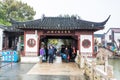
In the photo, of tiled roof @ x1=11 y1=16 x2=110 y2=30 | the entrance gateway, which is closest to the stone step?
the entrance gateway

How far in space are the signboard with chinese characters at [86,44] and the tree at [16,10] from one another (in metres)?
29.4

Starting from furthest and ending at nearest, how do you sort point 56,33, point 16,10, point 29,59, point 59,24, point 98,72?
point 16,10, point 59,24, point 56,33, point 29,59, point 98,72

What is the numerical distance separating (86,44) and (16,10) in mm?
34374

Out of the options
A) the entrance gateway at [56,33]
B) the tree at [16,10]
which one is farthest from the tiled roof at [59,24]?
the tree at [16,10]

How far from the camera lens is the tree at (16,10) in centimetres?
5441

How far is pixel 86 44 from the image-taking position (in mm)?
25594

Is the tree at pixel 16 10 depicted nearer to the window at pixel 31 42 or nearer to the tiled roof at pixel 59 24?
the tiled roof at pixel 59 24

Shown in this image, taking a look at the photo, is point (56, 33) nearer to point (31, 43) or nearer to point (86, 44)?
point (31, 43)

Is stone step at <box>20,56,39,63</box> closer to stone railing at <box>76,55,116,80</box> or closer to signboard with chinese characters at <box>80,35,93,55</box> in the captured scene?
signboard with chinese characters at <box>80,35,93,55</box>

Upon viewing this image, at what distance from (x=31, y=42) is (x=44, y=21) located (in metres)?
2.98

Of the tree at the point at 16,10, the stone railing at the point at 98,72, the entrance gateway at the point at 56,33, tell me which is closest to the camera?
the stone railing at the point at 98,72

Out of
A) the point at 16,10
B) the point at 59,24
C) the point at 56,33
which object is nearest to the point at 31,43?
the point at 56,33

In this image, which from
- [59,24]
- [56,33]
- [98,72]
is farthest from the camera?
[59,24]

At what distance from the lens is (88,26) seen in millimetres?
25062
